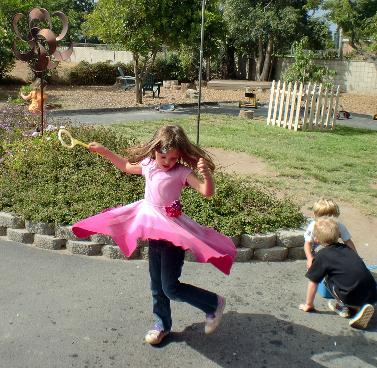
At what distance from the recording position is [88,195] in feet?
18.2

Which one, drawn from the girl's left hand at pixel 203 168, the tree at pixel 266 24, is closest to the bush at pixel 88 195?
the girl's left hand at pixel 203 168

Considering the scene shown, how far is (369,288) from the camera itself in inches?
147

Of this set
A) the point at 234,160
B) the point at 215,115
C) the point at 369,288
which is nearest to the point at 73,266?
the point at 369,288

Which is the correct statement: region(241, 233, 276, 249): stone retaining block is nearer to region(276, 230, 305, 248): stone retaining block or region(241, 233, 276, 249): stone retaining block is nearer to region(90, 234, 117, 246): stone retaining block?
region(276, 230, 305, 248): stone retaining block

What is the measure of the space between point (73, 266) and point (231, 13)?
27666 mm

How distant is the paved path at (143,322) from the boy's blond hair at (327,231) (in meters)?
0.60

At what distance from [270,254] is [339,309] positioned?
1.04 metres

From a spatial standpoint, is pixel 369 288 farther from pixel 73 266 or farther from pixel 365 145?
pixel 365 145

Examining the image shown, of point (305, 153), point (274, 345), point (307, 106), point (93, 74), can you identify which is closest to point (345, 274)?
point (274, 345)

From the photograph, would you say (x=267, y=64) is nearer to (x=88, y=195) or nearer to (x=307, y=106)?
(x=307, y=106)

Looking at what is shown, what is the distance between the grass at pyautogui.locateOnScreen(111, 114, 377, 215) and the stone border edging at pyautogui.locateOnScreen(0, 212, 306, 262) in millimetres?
1703

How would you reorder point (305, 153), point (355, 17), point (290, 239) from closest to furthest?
point (290, 239)
point (305, 153)
point (355, 17)

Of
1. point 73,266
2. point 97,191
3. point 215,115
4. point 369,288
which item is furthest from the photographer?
point 215,115

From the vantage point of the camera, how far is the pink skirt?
10.1 feet
